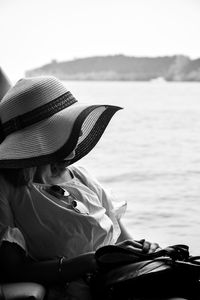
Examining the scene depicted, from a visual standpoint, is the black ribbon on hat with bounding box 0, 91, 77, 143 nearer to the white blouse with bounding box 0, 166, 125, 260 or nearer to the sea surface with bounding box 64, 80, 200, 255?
the white blouse with bounding box 0, 166, 125, 260

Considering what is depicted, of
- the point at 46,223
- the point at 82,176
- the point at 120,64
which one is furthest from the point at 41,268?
the point at 120,64

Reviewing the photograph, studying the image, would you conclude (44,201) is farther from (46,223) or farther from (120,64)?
(120,64)

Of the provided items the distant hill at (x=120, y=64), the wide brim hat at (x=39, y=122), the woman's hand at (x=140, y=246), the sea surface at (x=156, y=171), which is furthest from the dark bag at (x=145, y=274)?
the distant hill at (x=120, y=64)

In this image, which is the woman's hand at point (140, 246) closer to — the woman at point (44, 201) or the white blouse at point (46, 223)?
the woman at point (44, 201)

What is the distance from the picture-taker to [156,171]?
5816mm

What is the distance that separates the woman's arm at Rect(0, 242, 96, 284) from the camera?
4.36ft

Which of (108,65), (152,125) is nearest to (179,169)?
(152,125)

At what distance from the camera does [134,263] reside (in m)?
1.29

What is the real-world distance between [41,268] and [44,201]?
18 cm

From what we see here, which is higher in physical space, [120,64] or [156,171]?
[120,64]

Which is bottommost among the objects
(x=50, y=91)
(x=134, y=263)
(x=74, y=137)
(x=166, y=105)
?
(x=166, y=105)

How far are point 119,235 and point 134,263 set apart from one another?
39 centimetres

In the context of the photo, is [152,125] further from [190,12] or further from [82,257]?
[82,257]

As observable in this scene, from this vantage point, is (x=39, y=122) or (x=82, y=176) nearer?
(x=39, y=122)
